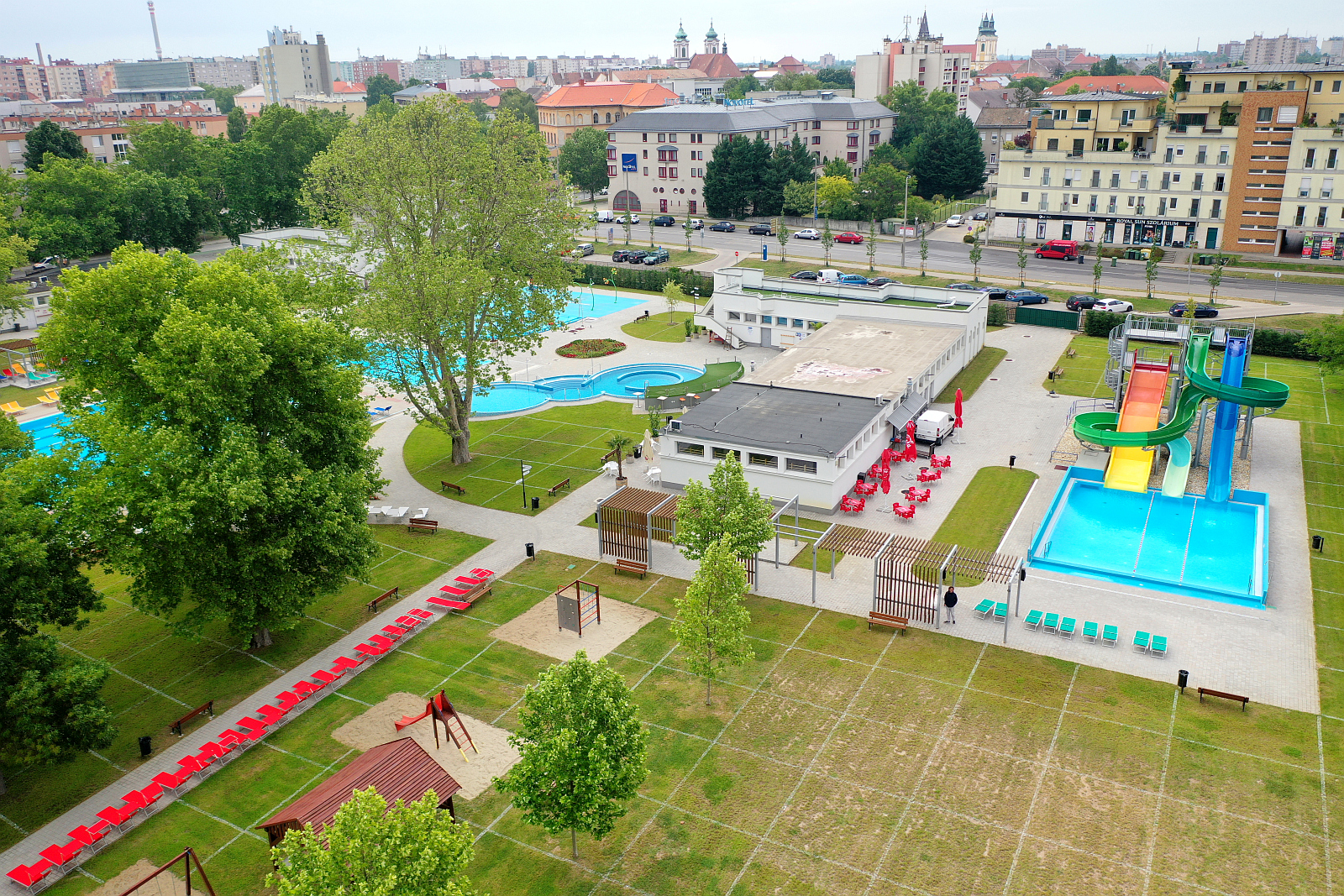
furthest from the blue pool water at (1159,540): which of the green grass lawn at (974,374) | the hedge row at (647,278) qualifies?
the hedge row at (647,278)

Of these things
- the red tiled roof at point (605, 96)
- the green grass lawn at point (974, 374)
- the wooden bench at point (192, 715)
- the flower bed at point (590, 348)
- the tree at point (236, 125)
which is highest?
the red tiled roof at point (605, 96)

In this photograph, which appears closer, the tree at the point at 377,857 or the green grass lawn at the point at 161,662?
the tree at the point at 377,857

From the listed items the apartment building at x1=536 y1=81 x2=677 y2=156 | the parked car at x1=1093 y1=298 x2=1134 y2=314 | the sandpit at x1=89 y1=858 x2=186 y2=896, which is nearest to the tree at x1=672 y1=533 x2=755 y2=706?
the sandpit at x1=89 y1=858 x2=186 y2=896

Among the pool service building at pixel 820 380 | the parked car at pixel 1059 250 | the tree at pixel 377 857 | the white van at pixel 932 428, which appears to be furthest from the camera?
the parked car at pixel 1059 250

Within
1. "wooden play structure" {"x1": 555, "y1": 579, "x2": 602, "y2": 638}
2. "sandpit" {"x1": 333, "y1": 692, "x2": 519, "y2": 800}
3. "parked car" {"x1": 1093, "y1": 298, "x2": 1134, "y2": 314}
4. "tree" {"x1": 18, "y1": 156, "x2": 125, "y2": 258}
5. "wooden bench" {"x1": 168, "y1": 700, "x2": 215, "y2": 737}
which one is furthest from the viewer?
"tree" {"x1": 18, "y1": 156, "x2": 125, "y2": 258}

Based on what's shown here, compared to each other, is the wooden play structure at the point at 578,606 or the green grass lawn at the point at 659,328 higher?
the green grass lawn at the point at 659,328

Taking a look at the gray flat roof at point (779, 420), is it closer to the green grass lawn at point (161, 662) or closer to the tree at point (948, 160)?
the green grass lawn at point (161, 662)

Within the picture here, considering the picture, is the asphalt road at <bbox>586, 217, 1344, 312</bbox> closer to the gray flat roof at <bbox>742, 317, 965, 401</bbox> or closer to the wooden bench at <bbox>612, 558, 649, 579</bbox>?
the gray flat roof at <bbox>742, 317, 965, 401</bbox>
